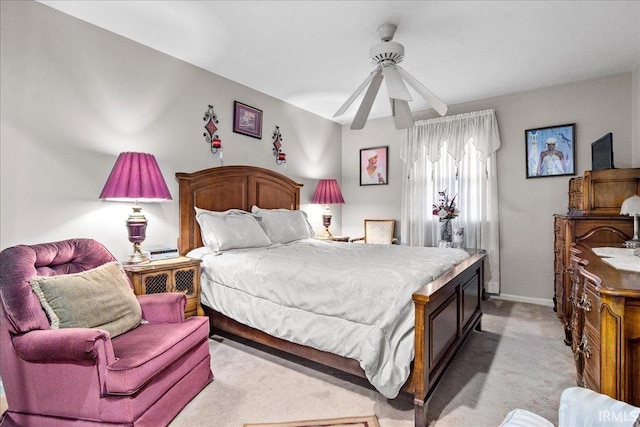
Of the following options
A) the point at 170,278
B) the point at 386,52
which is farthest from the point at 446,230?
the point at 170,278

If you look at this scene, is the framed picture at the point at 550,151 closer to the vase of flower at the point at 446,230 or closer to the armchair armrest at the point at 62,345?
the vase of flower at the point at 446,230

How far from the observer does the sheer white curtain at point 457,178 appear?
14.0 ft

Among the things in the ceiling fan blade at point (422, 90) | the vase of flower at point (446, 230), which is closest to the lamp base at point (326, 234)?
the vase of flower at point (446, 230)

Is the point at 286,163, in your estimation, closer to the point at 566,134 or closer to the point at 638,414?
the point at 566,134

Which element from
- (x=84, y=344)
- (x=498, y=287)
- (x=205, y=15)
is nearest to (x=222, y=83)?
(x=205, y=15)

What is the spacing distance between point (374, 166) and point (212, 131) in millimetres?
2749

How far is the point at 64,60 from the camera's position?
2.46 m

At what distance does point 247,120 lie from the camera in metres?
3.93

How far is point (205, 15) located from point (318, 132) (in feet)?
9.21

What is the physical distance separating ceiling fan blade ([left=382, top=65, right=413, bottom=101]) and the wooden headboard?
2028 mm

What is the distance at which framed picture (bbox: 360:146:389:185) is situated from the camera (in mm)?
5225

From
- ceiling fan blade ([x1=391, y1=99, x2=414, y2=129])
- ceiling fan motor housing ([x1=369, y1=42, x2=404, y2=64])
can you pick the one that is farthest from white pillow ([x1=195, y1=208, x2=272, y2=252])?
ceiling fan motor housing ([x1=369, y1=42, x2=404, y2=64])

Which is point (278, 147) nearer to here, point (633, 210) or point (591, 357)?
point (633, 210)

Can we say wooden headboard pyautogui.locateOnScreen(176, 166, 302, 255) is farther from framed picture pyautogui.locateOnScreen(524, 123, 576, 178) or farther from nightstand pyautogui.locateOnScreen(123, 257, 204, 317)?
framed picture pyautogui.locateOnScreen(524, 123, 576, 178)
